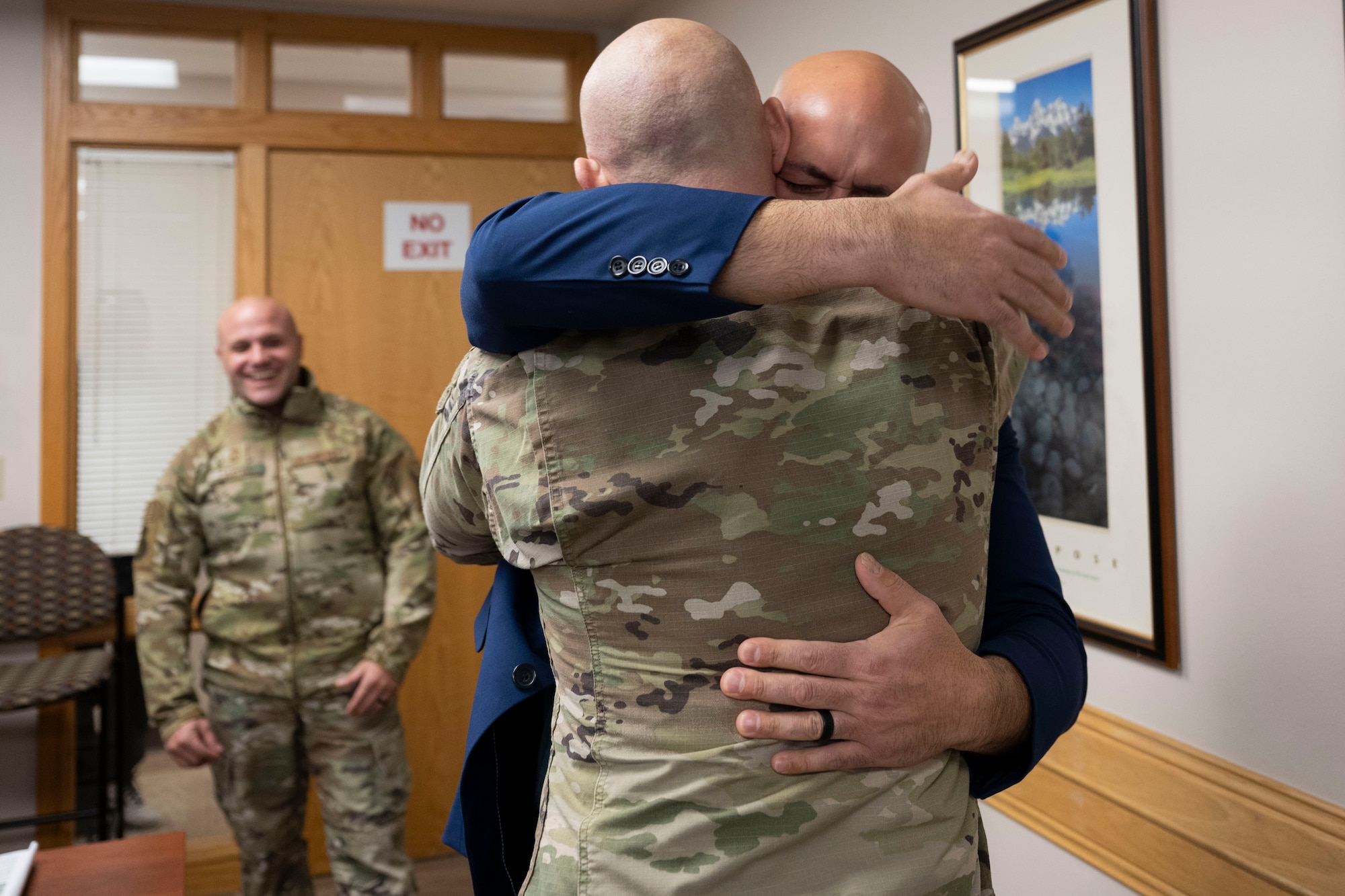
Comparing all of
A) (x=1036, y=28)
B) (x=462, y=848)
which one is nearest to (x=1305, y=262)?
(x=1036, y=28)

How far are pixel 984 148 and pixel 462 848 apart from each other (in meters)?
1.60

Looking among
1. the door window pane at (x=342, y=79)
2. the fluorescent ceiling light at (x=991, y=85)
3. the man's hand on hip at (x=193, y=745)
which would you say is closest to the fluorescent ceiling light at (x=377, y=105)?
the door window pane at (x=342, y=79)

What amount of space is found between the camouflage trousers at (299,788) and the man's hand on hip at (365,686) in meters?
0.05

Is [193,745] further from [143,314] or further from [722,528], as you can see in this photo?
[722,528]

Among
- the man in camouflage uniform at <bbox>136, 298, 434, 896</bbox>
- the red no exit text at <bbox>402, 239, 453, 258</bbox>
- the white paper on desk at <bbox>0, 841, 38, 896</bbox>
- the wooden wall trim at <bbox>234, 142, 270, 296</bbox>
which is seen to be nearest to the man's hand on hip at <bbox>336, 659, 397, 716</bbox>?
the man in camouflage uniform at <bbox>136, 298, 434, 896</bbox>

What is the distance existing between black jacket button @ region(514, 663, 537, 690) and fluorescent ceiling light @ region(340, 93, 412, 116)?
313cm

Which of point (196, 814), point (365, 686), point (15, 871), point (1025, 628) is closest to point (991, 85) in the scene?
point (1025, 628)

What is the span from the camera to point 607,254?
0.73m

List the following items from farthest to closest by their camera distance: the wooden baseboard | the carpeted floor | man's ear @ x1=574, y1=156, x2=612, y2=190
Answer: the carpeted floor < the wooden baseboard < man's ear @ x1=574, y1=156, x2=612, y2=190

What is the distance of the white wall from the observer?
3273 mm

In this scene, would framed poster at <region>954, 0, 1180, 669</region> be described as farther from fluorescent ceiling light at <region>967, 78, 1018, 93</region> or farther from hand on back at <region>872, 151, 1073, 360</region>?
hand on back at <region>872, 151, 1073, 360</region>

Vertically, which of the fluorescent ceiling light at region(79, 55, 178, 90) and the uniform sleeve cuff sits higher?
the fluorescent ceiling light at region(79, 55, 178, 90)

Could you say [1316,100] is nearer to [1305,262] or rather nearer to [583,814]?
[1305,262]

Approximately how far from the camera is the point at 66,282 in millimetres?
3328
